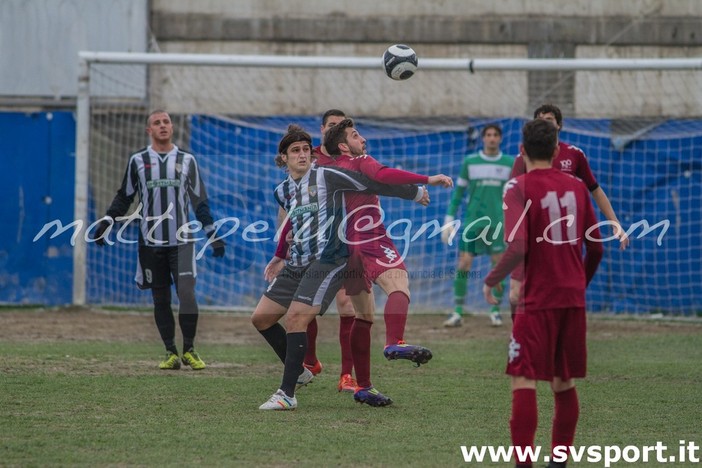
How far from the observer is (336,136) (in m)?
7.71

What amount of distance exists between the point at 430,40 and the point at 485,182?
17.6ft

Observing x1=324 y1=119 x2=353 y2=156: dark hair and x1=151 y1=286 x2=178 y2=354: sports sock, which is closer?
x1=324 y1=119 x2=353 y2=156: dark hair

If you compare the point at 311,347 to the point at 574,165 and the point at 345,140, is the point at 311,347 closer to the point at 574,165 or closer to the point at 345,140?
the point at 345,140

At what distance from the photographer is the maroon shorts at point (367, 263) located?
298 inches

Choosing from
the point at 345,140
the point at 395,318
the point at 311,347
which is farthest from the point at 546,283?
the point at 311,347

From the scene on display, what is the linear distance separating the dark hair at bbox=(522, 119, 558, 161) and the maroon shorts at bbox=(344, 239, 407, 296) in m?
2.40

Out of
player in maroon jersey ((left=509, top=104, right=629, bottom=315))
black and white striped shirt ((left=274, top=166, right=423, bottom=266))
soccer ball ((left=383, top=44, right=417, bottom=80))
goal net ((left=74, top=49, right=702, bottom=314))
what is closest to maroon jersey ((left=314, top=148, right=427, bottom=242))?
black and white striped shirt ((left=274, top=166, right=423, bottom=266))

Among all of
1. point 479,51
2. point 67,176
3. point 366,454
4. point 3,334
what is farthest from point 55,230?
point 366,454

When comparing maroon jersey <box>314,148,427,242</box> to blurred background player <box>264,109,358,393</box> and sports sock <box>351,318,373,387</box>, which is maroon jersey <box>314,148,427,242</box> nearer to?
blurred background player <box>264,109,358,393</box>

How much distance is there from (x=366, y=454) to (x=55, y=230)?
10061 mm

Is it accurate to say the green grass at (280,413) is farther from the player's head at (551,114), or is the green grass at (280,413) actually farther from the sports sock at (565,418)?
Answer: the player's head at (551,114)

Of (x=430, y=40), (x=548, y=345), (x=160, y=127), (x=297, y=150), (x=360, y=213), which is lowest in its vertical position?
(x=548, y=345)

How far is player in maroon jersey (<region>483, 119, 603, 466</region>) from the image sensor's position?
202 inches

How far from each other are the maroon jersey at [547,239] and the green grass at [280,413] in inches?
40.6
